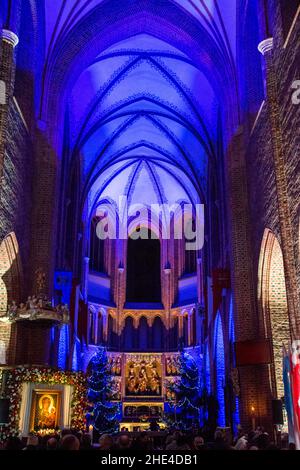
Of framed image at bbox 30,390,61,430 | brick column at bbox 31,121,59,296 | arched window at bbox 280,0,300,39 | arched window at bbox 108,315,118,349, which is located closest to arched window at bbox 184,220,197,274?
arched window at bbox 108,315,118,349

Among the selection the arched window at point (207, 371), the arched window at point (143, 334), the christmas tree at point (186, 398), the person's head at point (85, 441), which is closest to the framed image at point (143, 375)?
the arched window at point (143, 334)

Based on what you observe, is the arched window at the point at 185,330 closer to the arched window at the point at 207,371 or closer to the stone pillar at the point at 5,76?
the arched window at the point at 207,371

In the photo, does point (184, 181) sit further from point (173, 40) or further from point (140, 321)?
point (173, 40)

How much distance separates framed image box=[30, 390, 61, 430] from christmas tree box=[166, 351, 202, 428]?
14.6m

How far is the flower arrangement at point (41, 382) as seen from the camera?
44.2 feet

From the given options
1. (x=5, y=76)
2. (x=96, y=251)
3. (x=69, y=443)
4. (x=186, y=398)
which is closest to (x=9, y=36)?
(x=5, y=76)

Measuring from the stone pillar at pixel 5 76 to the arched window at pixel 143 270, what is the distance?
2603 cm

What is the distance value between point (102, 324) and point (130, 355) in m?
2.88

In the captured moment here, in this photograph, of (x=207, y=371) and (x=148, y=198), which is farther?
(x=148, y=198)

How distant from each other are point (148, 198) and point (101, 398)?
640 inches

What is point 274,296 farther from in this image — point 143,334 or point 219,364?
point 143,334

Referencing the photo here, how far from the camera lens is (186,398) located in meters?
28.1

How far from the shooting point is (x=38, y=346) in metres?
16.3
